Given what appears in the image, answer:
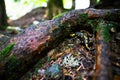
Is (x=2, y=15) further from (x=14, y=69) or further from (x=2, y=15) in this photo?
(x=14, y=69)

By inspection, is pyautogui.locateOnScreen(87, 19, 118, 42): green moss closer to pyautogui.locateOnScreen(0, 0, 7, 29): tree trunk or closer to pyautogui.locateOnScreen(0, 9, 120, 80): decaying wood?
pyautogui.locateOnScreen(0, 9, 120, 80): decaying wood

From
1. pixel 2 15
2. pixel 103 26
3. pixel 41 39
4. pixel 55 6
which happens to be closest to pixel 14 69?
pixel 41 39

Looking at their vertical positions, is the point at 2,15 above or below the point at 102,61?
below

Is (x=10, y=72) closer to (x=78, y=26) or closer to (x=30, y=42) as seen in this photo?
(x=30, y=42)

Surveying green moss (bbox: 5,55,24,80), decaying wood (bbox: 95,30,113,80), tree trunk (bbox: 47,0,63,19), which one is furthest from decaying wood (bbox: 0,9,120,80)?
tree trunk (bbox: 47,0,63,19)

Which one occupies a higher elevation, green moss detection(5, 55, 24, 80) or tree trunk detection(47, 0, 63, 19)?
green moss detection(5, 55, 24, 80)

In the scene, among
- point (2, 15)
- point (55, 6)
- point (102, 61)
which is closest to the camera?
point (102, 61)

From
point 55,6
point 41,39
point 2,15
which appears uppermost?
point 41,39
